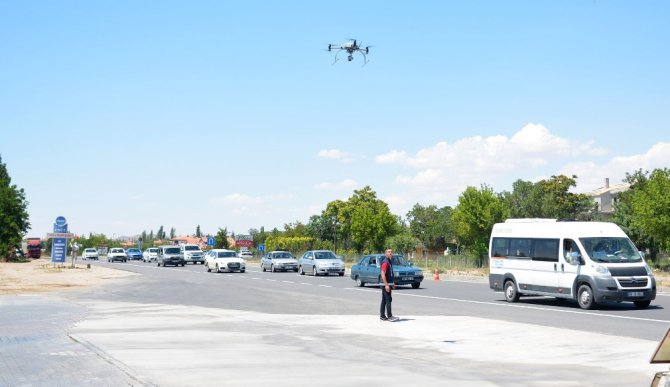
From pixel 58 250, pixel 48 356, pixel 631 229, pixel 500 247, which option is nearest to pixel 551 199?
pixel 631 229

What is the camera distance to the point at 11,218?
8462 centimetres

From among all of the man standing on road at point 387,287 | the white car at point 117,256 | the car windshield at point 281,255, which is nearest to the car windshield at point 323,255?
the car windshield at point 281,255

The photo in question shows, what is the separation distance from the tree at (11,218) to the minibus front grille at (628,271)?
76.3m

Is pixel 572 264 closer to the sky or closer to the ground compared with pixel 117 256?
closer to the sky

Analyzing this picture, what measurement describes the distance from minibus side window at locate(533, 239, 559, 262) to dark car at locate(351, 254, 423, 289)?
8891mm

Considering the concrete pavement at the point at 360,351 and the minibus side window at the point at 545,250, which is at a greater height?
the minibus side window at the point at 545,250

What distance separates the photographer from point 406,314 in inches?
794

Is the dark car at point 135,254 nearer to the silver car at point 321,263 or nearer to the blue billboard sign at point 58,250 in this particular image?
the blue billboard sign at point 58,250

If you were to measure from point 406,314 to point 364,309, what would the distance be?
207cm

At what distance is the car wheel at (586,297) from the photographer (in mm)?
21188

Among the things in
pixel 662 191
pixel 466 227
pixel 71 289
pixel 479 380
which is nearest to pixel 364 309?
pixel 479 380

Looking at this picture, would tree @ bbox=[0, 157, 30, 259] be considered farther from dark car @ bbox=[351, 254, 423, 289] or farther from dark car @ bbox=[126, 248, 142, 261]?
dark car @ bbox=[351, 254, 423, 289]

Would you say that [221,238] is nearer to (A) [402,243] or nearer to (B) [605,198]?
(A) [402,243]

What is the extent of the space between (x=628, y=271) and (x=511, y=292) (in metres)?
4.15
